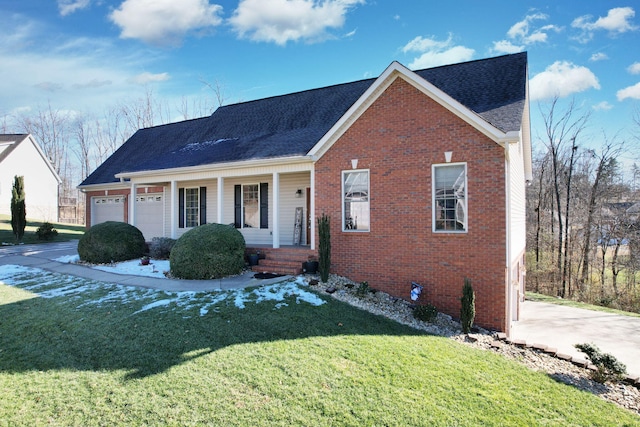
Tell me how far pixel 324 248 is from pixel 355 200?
173 cm

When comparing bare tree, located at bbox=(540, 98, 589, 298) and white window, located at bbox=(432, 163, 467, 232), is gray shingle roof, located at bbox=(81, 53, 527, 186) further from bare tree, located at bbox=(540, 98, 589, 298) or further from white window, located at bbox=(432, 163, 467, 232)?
bare tree, located at bbox=(540, 98, 589, 298)

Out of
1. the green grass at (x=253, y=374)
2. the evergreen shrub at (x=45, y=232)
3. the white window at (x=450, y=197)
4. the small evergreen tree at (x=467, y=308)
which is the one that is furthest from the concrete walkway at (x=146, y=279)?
the evergreen shrub at (x=45, y=232)

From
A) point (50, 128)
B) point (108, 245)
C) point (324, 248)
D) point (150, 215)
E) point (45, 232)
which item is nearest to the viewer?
point (324, 248)

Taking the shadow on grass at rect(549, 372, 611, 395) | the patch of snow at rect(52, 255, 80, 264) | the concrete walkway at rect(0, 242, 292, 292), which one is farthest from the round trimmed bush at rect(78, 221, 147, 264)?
the shadow on grass at rect(549, 372, 611, 395)

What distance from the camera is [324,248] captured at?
9.80m

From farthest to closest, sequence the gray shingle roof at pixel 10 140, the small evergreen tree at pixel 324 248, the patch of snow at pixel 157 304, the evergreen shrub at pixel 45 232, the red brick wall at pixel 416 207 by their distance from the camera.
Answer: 1. the gray shingle roof at pixel 10 140
2. the evergreen shrub at pixel 45 232
3. the small evergreen tree at pixel 324 248
4. the red brick wall at pixel 416 207
5. the patch of snow at pixel 157 304

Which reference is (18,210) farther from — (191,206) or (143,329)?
(143,329)

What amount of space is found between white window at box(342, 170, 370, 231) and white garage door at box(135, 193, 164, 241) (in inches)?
438

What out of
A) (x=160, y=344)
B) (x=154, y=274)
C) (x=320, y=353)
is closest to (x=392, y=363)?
(x=320, y=353)

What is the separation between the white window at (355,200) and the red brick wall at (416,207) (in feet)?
0.59

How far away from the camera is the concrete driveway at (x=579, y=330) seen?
8851 millimetres

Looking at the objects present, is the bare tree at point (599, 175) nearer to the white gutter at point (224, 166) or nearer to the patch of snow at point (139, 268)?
the white gutter at point (224, 166)

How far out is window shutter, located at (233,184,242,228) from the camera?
14711 mm

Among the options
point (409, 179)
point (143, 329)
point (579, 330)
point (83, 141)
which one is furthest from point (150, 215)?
point (83, 141)
